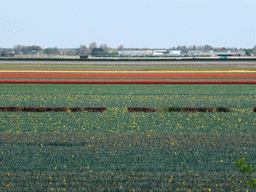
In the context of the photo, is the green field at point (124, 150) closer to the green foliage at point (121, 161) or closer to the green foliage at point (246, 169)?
the green foliage at point (121, 161)

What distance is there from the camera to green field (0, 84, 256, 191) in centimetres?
771

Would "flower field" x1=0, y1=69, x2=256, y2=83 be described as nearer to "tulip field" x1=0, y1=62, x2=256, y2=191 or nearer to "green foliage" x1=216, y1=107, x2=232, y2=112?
"green foliage" x1=216, y1=107, x2=232, y2=112

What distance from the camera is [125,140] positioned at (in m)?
11.3

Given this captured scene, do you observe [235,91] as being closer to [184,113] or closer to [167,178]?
[184,113]

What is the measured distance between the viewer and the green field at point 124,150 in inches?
304

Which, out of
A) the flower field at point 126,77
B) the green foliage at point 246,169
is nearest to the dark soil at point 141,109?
the green foliage at point 246,169

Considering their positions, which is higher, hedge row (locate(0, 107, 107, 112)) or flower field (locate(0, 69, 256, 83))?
flower field (locate(0, 69, 256, 83))

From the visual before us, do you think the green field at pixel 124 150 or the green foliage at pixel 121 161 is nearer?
the green foliage at pixel 121 161

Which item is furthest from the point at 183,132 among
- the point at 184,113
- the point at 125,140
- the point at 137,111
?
the point at 137,111

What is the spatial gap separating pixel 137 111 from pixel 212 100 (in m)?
6.05

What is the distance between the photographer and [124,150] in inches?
402

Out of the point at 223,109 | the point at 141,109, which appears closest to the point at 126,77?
the point at 141,109

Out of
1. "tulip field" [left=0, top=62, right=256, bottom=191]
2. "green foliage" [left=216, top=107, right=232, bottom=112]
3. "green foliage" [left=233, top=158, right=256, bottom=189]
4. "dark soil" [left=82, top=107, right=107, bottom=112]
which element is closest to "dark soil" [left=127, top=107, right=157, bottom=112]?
"tulip field" [left=0, top=62, right=256, bottom=191]

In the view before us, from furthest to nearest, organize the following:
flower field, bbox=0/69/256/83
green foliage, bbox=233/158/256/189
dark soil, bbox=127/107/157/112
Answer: flower field, bbox=0/69/256/83 < dark soil, bbox=127/107/157/112 < green foliage, bbox=233/158/256/189
